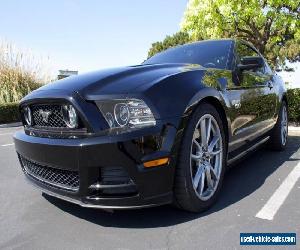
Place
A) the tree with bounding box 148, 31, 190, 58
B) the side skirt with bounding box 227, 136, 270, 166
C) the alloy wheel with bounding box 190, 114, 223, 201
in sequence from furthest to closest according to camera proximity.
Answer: the tree with bounding box 148, 31, 190, 58
the side skirt with bounding box 227, 136, 270, 166
the alloy wheel with bounding box 190, 114, 223, 201

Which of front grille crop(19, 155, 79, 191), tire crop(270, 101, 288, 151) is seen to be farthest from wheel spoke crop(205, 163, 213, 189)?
tire crop(270, 101, 288, 151)

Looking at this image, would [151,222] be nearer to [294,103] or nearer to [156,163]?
[156,163]

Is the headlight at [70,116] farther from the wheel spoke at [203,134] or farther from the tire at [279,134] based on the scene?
the tire at [279,134]

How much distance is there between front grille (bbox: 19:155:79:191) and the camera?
2.59 metres

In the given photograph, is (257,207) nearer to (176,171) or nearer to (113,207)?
(176,171)


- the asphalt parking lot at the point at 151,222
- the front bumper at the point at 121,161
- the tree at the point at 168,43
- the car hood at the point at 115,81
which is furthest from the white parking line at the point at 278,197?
the tree at the point at 168,43

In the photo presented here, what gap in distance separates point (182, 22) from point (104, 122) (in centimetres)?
1391

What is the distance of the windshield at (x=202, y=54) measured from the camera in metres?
3.78

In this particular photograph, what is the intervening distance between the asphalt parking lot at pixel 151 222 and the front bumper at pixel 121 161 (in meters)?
0.24

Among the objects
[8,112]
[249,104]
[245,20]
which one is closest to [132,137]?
[249,104]

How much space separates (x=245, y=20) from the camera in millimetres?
13180

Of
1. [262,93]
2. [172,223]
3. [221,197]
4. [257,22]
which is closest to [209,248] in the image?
[172,223]

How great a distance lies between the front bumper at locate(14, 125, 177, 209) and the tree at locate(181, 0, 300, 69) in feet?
37.1

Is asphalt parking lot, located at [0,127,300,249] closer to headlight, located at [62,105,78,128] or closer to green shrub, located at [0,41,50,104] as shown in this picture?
headlight, located at [62,105,78,128]
